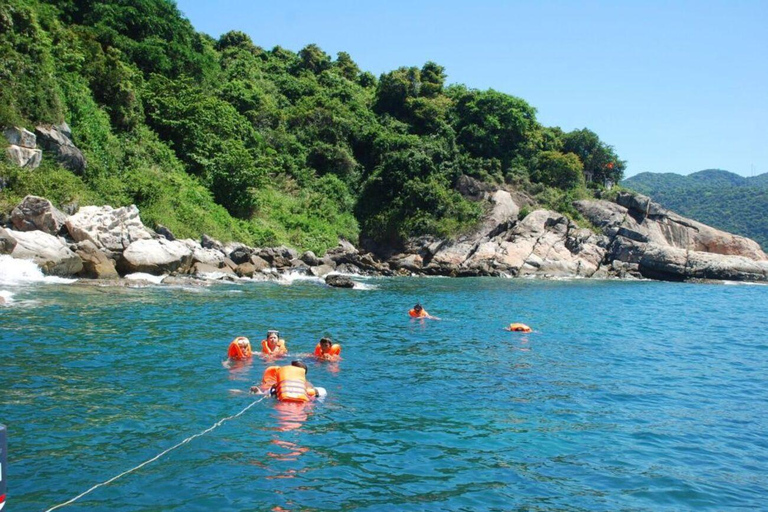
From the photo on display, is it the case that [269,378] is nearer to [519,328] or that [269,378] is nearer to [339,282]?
[519,328]

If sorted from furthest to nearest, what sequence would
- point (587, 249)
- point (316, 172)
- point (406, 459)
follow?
1. point (316, 172)
2. point (587, 249)
3. point (406, 459)

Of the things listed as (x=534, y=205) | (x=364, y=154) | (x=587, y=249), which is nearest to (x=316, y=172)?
(x=364, y=154)

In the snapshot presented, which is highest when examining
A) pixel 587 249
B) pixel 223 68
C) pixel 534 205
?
pixel 223 68

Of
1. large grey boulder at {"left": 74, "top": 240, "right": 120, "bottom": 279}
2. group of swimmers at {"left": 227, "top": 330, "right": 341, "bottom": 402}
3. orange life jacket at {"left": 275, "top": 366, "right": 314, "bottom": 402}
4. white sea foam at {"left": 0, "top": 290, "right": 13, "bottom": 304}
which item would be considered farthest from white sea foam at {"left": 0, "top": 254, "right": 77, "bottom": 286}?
orange life jacket at {"left": 275, "top": 366, "right": 314, "bottom": 402}

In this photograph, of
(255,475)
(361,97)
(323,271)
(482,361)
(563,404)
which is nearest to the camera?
(255,475)

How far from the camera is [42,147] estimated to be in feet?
104

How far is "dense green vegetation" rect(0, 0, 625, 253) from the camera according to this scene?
113ft

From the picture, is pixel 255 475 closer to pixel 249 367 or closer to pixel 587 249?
pixel 249 367

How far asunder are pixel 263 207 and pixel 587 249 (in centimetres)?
2758

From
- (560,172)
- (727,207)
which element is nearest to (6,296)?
(560,172)

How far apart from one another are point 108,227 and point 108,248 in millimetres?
1094

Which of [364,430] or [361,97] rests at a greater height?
[361,97]

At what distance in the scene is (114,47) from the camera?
4600 cm

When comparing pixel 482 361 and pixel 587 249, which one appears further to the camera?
pixel 587 249
